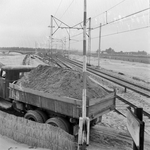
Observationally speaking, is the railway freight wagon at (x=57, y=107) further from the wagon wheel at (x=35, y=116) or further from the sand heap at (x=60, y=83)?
the sand heap at (x=60, y=83)

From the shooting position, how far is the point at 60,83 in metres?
5.79

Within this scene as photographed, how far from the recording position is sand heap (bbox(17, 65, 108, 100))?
5.45 metres

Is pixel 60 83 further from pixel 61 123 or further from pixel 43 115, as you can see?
pixel 61 123

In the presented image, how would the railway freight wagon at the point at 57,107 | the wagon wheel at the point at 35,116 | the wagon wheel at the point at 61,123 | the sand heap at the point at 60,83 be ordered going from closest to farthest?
the railway freight wagon at the point at 57,107 < the wagon wheel at the point at 61,123 < the sand heap at the point at 60,83 < the wagon wheel at the point at 35,116

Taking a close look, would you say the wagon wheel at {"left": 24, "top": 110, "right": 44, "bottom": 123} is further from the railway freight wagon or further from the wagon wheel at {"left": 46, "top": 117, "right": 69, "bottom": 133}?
the wagon wheel at {"left": 46, "top": 117, "right": 69, "bottom": 133}

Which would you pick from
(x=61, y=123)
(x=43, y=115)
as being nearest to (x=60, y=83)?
(x=43, y=115)

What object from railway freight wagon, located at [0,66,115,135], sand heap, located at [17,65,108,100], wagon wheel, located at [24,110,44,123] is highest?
sand heap, located at [17,65,108,100]

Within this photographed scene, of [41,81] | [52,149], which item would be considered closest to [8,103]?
[41,81]

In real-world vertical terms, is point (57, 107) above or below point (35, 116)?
above

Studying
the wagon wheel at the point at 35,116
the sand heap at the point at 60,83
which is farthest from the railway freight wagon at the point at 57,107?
the sand heap at the point at 60,83

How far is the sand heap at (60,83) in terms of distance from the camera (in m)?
5.45

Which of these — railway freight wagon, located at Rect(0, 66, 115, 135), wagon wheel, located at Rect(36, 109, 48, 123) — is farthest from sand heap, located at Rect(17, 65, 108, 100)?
wagon wheel, located at Rect(36, 109, 48, 123)

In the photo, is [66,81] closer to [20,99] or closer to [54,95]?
[54,95]

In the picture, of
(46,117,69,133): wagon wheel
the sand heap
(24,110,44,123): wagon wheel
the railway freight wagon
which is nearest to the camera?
the railway freight wagon
